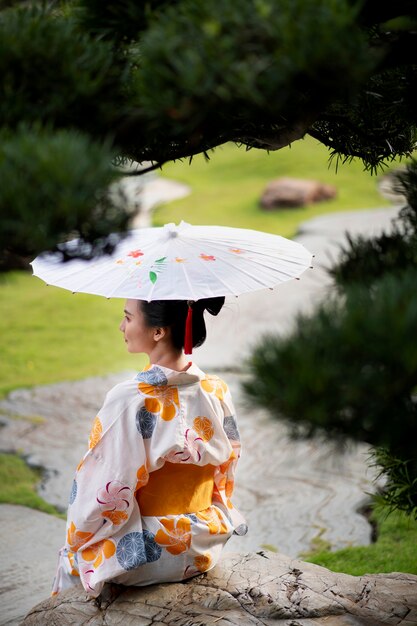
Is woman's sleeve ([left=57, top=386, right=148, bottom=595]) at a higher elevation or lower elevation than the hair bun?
lower

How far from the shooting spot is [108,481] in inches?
90.1

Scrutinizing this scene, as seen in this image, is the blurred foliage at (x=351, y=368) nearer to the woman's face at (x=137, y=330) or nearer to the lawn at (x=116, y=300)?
the lawn at (x=116, y=300)

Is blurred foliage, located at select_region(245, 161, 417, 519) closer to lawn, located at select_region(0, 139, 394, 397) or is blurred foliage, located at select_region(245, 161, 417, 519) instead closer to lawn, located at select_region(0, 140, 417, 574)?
lawn, located at select_region(0, 140, 417, 574)

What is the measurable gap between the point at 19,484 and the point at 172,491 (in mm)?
1985

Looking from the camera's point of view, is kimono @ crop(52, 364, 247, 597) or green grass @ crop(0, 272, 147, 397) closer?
kimono @ crop(52, 364, 247, 597)

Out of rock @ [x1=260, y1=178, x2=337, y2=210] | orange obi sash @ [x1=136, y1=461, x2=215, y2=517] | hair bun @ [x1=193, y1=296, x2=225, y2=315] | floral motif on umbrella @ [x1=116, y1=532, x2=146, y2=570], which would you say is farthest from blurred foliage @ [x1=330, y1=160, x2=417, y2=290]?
rock @ [x1=260, y1=178, x2=337, y2=210]

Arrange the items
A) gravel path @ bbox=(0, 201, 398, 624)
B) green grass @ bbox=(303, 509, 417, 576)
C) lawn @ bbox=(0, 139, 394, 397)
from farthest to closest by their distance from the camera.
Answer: lawn @ bbox=(0, 139, 394, 397), gravel path @ bbox=(0, 201, 398, 624), green grass @ bbox=(303, 509, 417, 576)

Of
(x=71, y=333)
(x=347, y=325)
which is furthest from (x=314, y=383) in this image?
(x=71, y=333)

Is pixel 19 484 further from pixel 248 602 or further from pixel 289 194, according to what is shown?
pixel 289 194

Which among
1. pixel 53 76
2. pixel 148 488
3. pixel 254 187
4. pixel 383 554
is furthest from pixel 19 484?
pixel 254 187

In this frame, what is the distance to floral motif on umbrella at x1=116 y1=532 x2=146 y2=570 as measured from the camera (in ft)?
7.52

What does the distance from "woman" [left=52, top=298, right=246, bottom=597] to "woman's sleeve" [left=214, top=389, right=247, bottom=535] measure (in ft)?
0.23

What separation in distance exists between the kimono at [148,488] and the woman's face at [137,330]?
0.08 meters

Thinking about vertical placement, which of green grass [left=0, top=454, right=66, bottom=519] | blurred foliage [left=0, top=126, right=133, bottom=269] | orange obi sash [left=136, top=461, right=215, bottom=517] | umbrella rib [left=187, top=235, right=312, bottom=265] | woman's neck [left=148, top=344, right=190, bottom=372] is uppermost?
blurred foliage [left=0, top=126, right=133, bottom=269]
